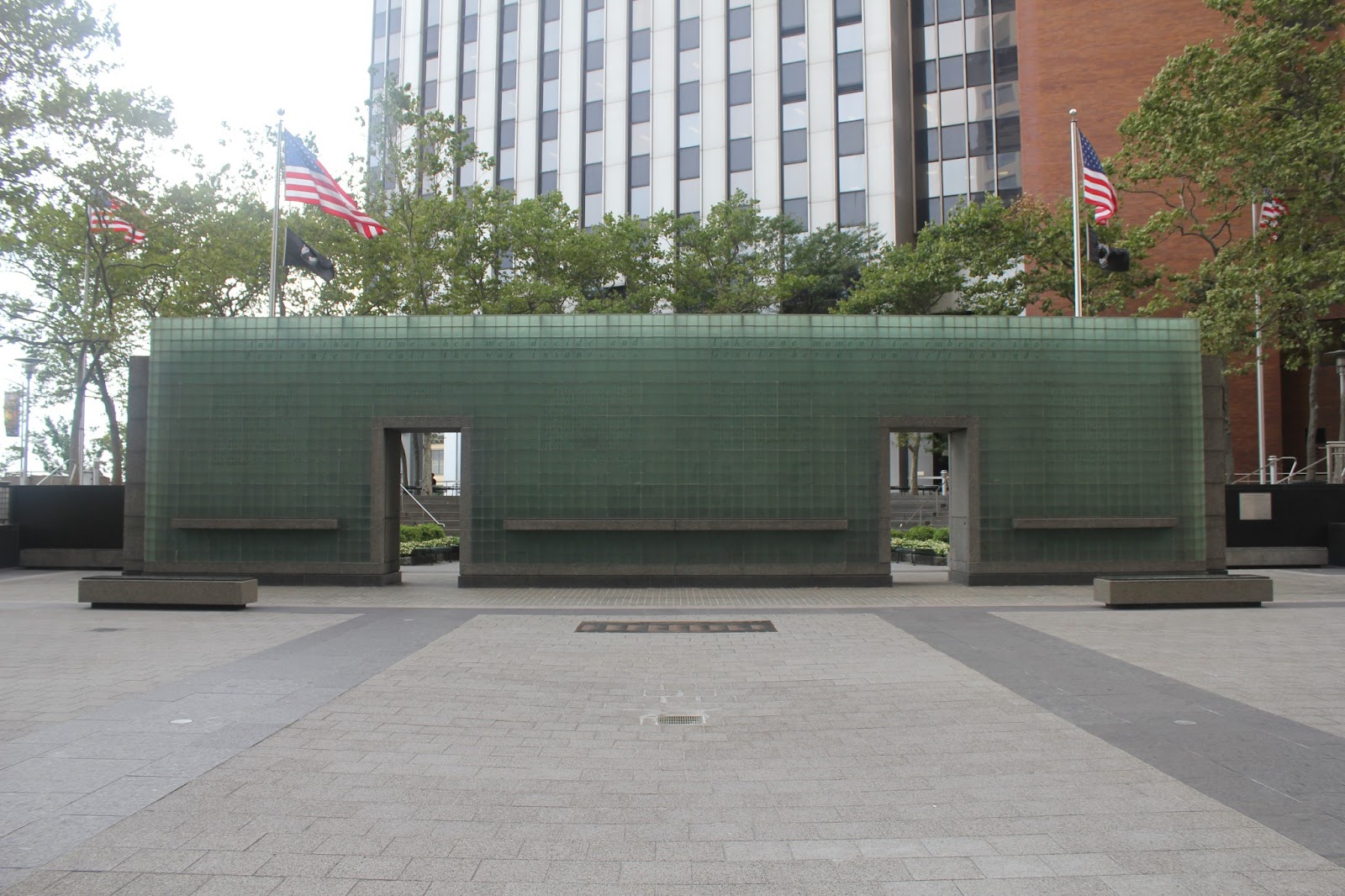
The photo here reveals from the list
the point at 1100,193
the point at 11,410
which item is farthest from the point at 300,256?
the point at 11,410

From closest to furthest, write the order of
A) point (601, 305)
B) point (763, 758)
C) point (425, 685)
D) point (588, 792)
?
point (588, 792), point (763, 758), point (425, 685), point (601, 305)

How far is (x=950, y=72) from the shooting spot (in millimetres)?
51906

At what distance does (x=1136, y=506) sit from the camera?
18.6 metres

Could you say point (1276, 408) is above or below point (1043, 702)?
above

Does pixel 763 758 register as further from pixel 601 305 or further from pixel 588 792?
pixel 601 305

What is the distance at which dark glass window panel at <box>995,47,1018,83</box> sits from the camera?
165ft

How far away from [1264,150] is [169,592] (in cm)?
3012

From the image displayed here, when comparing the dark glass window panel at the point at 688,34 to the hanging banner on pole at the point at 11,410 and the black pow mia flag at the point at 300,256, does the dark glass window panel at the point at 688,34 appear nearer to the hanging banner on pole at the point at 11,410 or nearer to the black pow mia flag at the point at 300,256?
the black pow mia flag at the point at 300,256

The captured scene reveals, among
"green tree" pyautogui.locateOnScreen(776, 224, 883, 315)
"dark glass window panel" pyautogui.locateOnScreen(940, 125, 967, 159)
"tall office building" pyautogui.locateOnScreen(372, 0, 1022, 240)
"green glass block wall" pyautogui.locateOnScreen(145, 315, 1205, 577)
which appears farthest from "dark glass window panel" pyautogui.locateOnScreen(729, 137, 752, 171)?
"green glass block wall" pyautogui.locateOnScreen(145, 315, 1205, 577)

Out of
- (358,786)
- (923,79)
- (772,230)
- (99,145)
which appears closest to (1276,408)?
(772,230)

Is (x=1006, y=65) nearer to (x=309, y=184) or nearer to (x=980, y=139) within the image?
(x=980, y=139)

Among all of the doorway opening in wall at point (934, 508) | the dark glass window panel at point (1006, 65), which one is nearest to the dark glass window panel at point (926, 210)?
the dark glass window panel at point (1006, 65)

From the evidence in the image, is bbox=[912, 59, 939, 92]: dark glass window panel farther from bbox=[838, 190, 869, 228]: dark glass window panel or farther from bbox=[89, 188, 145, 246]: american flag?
bbox=[89, 188, 145, 246]: american flag

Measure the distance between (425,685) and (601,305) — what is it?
87.3 ft
